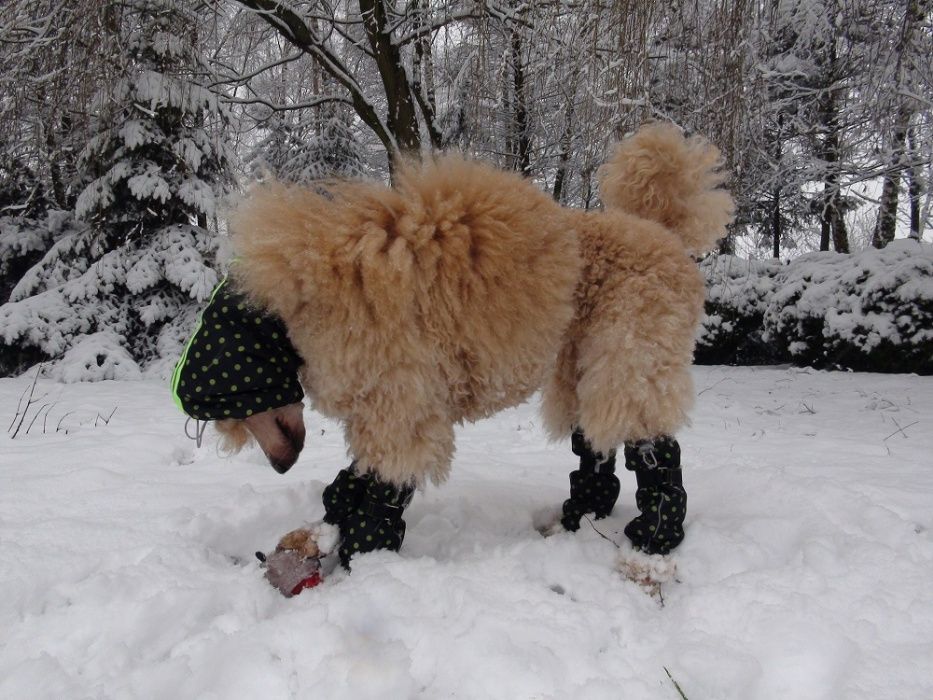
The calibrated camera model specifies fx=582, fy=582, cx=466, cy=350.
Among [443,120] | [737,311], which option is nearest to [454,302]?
[443,120]

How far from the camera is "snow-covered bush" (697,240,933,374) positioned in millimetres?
5961

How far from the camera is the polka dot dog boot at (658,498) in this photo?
180 centimetres

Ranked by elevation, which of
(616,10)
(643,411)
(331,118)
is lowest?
(643,411)

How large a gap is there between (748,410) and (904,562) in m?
3.31

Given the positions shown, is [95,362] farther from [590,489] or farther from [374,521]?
[590,489]

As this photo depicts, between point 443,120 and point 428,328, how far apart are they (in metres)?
5.31

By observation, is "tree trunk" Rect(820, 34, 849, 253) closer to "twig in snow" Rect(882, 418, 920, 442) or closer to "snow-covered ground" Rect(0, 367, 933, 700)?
"twig in snow" Rect(882, 418, 920, 442)

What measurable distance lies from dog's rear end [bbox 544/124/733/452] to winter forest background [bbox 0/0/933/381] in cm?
80

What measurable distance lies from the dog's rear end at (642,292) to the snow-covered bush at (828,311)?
5.18 meters

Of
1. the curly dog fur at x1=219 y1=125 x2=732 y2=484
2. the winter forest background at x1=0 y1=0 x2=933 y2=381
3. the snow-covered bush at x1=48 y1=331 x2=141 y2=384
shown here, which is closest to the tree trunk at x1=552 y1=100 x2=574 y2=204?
the winter forest background at x1=0 y1=0 x2=933 y2=381

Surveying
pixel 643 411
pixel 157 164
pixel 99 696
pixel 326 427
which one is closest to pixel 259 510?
pixel 99 696

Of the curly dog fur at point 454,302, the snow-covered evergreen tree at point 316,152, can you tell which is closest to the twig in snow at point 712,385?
the curly dog fur at point 454,302

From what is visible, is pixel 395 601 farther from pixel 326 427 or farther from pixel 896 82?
pixel 896 82

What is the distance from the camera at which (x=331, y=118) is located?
8422 mm
